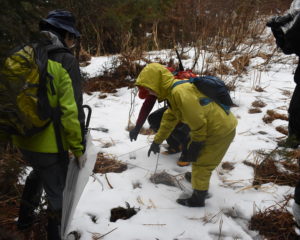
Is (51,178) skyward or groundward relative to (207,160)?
skyward

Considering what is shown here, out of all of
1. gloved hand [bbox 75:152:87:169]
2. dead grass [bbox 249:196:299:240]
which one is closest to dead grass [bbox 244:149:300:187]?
dead grass [bbox 249:196:299:240]

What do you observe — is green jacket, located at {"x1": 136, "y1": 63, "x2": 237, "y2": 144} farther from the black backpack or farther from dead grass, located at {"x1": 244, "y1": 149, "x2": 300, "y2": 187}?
→ dead grass, located at {"x1": 244, "y1": 149, "x2": 300, "y2": 187}

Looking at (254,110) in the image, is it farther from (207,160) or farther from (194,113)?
(194,113)

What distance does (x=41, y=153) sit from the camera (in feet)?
5.48

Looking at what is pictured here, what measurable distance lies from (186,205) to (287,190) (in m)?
0.95

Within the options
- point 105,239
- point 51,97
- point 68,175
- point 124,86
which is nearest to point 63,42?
point 51,97

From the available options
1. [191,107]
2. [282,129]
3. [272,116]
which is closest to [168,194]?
[191,107]

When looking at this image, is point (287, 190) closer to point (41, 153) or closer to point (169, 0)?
point (41, 153)

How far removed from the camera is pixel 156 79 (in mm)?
2465

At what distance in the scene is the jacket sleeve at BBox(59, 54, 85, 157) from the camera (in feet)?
5.20

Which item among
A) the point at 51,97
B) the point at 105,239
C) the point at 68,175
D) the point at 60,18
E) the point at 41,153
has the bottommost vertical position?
the point at 105,239

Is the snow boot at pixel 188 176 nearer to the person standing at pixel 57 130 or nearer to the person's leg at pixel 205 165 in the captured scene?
the person's leg at pixel 205 165

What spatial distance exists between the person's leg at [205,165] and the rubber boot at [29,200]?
1.26 m

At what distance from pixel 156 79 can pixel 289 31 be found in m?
1.12
